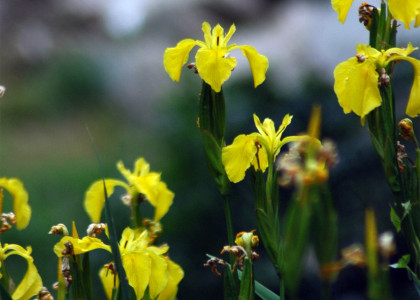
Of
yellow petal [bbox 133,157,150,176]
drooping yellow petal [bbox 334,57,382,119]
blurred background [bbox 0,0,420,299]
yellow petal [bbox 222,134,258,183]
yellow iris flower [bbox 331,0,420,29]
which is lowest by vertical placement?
blurred background [bbox 0,0,420,299]

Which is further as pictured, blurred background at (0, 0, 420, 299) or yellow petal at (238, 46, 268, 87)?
blurred background at (0, 0, 420, 299)

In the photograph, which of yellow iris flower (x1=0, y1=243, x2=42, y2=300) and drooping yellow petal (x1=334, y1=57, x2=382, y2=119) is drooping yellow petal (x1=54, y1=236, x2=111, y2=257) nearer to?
yellow iris flower (x1=0, y1=243, x2=42, y2=300)

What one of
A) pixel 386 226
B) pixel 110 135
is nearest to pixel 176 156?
pixel 386 226

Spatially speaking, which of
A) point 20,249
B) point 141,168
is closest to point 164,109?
point 141,168

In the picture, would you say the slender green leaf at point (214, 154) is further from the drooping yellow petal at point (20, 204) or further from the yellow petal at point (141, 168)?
the drooping yellow petal at point (20, 204)

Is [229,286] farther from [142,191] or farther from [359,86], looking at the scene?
[359,86]

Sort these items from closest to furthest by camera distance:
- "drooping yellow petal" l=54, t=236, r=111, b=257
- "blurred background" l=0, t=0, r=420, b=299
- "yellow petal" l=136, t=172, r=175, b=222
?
"drooping yellow petal" l=54, t=236, r=111, b=257 < "yellow petal" l=136, t=172, r=175, b=222 < "blurred background" l=0, t=0, r=420, b=299

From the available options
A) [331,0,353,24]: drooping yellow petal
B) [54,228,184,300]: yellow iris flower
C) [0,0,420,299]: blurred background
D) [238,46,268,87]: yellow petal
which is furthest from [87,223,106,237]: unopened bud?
[331,0,353,24]: drooping yellow petal

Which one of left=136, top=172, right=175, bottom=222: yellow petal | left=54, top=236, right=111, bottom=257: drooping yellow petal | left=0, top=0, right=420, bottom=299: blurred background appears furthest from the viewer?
left=0, top=0, right=420, bottom=299: blurred background

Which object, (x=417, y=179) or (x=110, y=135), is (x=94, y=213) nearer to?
(x=417, y=179)
